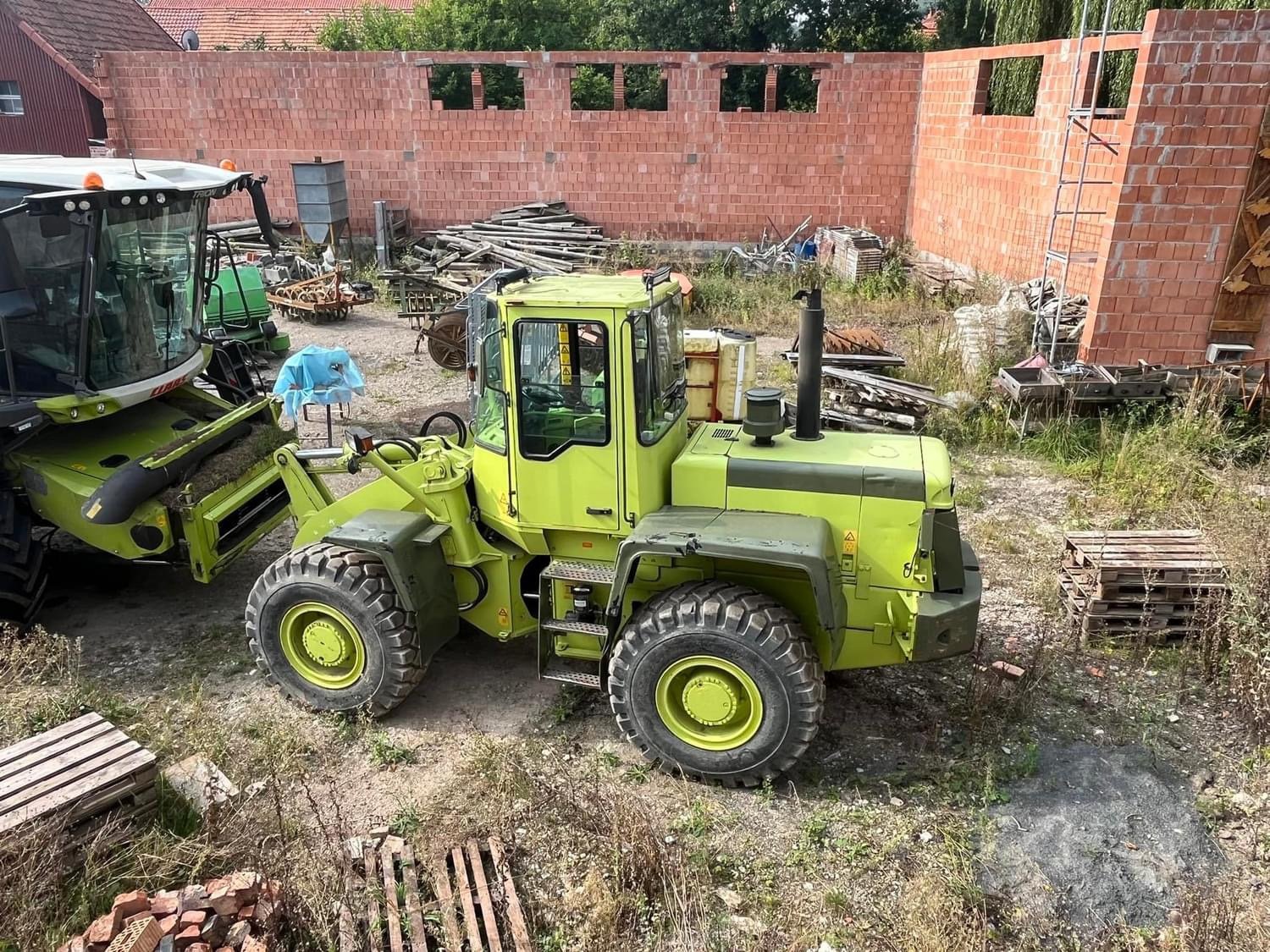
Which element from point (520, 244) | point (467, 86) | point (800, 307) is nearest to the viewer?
point (800, 307)

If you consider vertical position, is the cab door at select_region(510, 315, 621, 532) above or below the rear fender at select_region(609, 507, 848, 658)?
above

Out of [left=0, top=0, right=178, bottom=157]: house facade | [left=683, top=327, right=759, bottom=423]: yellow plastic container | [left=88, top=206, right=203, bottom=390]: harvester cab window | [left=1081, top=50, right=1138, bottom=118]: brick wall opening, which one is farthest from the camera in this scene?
[left=0, top=0, right=178, bottom=157]: house facade

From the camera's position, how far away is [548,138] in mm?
17969

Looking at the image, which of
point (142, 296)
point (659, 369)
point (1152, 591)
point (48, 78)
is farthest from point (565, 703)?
point (48, 78)

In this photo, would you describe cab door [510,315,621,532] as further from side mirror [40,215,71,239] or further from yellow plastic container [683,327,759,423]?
side mirror [40,215,71,239]

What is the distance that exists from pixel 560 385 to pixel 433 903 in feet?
8.34

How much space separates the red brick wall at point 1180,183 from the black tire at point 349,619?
27.9 feet

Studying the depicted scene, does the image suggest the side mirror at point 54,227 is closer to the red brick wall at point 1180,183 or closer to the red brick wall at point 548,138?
the red brick wall at point 1180,183

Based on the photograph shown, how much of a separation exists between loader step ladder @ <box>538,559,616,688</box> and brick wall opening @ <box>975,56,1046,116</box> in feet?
41.6

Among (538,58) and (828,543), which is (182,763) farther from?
(538,58)

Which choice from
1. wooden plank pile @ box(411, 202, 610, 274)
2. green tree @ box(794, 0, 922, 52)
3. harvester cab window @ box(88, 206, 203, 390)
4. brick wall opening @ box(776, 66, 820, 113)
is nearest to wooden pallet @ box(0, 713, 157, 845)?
harvester cab window @ box(88, 206, 203, 390)

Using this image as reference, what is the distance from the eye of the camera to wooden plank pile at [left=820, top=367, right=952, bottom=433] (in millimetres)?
9406

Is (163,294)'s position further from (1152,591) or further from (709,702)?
(1152,591)

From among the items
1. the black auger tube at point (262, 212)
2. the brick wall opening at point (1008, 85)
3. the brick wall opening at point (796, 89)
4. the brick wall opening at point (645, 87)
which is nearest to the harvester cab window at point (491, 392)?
the black auger tube at point (262, 212)
